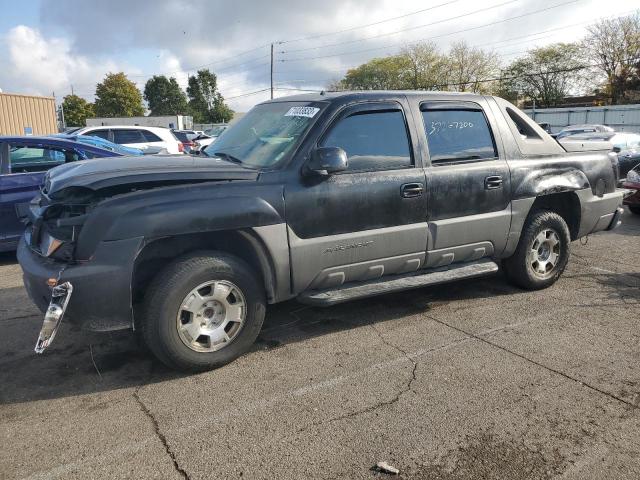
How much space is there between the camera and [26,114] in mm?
20391

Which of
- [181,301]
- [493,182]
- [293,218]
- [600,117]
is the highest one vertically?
[600,117]

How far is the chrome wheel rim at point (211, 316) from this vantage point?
355cm

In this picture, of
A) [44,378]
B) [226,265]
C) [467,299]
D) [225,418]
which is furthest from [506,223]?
[44,378]

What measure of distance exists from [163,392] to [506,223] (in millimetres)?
3327

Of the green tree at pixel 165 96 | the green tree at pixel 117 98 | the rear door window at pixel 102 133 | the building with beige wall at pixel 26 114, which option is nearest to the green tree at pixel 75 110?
the green tree at pixel 117 98

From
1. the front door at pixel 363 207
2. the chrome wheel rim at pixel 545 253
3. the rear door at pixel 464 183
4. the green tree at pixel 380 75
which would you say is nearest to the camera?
the front door at pixel 363 207

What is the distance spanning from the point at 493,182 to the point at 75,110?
83.5 meters

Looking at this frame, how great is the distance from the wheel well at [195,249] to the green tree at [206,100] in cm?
8536

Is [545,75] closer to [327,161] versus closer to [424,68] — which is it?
[424,68]

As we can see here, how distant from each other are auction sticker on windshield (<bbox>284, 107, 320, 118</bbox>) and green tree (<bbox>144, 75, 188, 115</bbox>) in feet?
288

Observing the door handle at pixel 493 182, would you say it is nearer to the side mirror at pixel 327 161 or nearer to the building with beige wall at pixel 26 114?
the side mirror at pixel 327 161

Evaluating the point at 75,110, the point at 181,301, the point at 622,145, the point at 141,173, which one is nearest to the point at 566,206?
the point at 181,301

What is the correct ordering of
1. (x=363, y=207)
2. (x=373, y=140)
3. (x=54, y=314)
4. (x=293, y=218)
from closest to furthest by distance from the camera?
(x=54, y=314), (x=293, y=218), (x=363, y=207), (x=373, y=140)

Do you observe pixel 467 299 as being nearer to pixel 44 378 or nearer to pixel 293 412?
pixel 293 412
